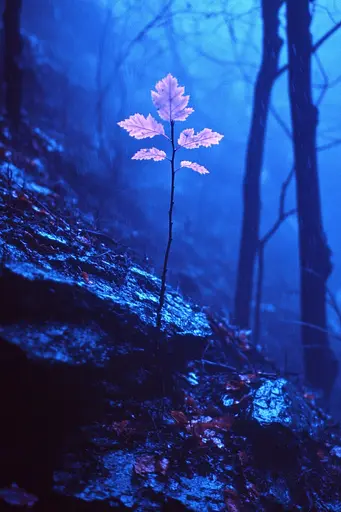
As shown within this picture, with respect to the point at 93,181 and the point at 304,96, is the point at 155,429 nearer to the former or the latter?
the point at 304,96

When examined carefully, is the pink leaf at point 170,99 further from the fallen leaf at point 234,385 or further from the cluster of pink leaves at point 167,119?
the fallen leaf at point 234,385

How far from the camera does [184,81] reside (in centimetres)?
2125

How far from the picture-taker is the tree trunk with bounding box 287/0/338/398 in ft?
16.9

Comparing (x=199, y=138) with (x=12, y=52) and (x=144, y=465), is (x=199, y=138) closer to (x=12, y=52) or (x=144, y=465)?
(x=144, y=465)

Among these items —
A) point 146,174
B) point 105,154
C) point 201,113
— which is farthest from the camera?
point 201,113

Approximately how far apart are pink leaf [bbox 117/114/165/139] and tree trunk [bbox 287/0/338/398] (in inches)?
148

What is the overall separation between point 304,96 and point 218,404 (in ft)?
16.1

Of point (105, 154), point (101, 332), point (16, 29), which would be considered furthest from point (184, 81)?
point (101, 332)

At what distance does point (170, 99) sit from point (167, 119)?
13 cm

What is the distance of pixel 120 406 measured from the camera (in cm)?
236

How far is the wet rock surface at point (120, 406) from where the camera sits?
6.30 ft

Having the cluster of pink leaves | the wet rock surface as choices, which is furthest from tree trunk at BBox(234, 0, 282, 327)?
the cluster of pink leaves

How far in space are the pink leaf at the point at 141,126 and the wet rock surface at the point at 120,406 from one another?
3.85 feet

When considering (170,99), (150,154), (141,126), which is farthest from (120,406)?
(170,99)
